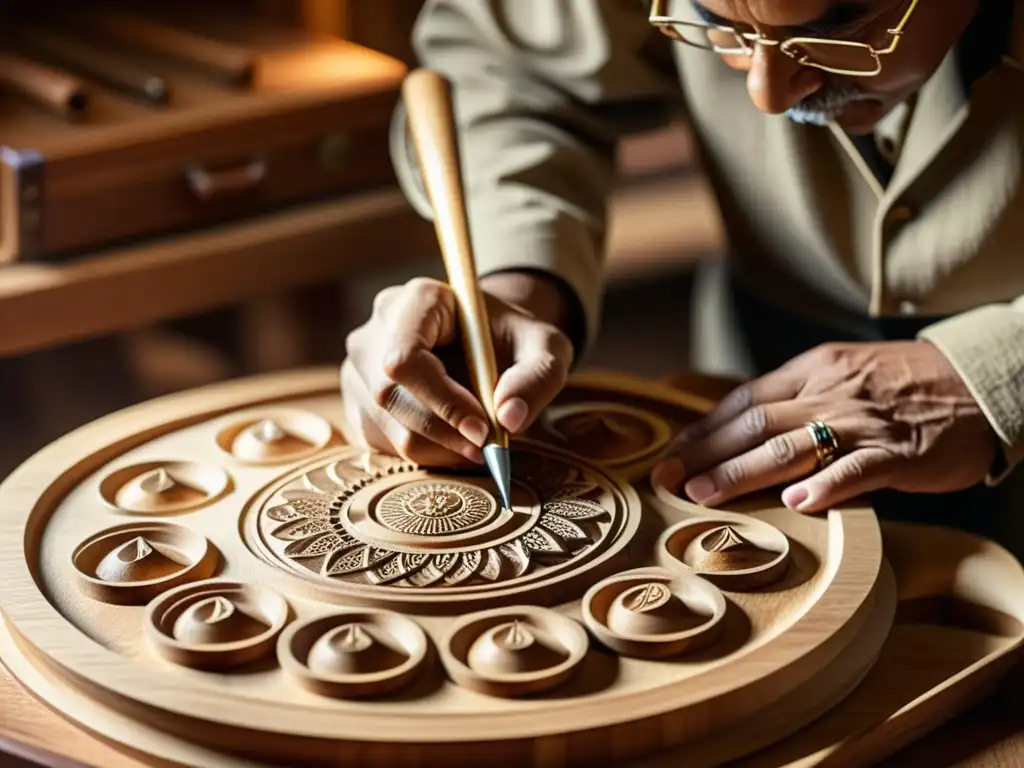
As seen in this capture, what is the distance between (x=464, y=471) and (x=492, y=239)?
308 millimetres

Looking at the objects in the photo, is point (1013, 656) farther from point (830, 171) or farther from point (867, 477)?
point (830, 171)

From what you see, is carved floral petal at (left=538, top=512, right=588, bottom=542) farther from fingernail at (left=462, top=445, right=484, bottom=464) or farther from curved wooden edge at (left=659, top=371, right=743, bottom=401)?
curved wooden edge at (left=659, top=371, right=743, bottom=401)

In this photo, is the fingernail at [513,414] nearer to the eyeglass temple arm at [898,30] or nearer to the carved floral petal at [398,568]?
the carved floral petal at [398,568]

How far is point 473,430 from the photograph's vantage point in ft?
3.94

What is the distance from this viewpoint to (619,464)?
1305mm

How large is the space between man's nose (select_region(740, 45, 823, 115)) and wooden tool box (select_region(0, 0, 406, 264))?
0.76 meters

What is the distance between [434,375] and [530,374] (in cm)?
9

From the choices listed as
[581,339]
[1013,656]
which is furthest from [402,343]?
[1013,656]

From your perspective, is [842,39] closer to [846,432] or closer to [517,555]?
[846,432]

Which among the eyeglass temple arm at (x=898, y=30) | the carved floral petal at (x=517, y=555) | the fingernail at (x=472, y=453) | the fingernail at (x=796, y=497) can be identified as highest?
the eyeglass temple arm at (x=898, y=30)

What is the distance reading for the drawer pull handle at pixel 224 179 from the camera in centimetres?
177

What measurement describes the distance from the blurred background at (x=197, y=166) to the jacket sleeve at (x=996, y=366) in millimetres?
836

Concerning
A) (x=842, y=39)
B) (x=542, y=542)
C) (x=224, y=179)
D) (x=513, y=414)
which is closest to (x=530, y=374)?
(x=513, y=414)

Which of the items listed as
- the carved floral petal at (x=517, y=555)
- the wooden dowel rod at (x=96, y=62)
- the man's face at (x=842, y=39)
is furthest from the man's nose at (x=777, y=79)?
the wooden dowel rod at (x=96, y=62)
